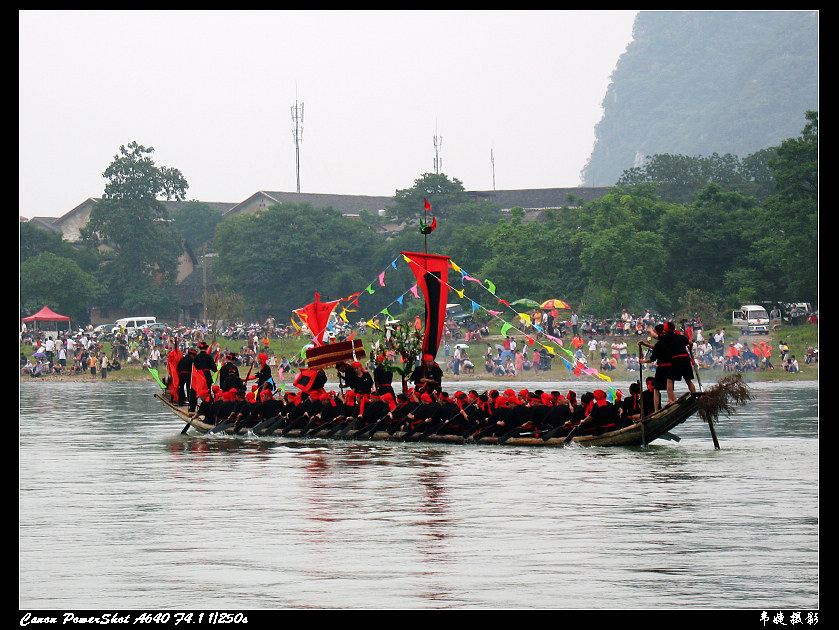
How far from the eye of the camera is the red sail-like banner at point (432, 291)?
28.0m

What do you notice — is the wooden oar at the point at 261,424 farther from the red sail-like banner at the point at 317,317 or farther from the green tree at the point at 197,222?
the green tree at the point at 197,222

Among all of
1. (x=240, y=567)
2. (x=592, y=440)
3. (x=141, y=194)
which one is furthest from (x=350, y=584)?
(x=141, y=194)

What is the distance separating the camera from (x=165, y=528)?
1552 cm

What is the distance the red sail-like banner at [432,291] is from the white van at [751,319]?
102 ft

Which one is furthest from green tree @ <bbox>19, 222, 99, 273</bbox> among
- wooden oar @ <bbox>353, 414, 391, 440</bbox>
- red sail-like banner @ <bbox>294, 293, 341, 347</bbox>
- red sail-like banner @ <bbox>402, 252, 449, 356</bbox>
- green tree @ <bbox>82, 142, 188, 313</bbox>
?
wooden oar @ <bbox>353, 414, 391, 440</bbox>

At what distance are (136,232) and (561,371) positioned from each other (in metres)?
42.0

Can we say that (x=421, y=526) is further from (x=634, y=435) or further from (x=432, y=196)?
(x=432, y=196)

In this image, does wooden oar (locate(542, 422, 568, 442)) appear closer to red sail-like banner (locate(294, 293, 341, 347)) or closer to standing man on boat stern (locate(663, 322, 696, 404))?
standing man on boat stern (locate(663, 322, 696, 404))

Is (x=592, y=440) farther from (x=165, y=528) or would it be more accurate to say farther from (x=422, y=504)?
(x=165, y=528)

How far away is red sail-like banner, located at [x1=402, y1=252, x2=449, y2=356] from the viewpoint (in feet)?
91.8

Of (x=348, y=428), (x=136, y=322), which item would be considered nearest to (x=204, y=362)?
(x=348, y=428)

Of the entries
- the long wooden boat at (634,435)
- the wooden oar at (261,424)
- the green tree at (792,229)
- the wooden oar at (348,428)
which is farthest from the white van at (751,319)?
the long wooden boat at (634,435)

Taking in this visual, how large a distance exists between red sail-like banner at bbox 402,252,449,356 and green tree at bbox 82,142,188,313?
190 ft

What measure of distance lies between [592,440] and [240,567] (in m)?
11.4
